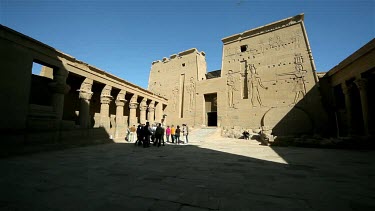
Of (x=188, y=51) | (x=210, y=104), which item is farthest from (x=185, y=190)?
(x=188, y=51)

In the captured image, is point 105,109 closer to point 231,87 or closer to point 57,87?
point 57,87

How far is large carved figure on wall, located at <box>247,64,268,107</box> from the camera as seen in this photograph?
1747cm

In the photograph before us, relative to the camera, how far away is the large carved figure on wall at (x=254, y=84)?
17.5m

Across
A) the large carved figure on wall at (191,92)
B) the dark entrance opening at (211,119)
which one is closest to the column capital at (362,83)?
the dark entrance opening at (211,119)

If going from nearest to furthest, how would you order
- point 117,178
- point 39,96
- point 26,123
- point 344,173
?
point 117,178
point 344,173
point 26,123
point 39,96

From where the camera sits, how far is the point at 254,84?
1780cm

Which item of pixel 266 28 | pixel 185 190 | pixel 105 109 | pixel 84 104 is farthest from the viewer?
pixel 266 28

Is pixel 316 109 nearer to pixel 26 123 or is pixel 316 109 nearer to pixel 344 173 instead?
pixel 344 173

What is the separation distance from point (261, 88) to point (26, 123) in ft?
58.2

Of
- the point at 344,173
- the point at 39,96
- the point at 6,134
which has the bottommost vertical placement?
the point at 344,173

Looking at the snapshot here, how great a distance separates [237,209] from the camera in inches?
81.4

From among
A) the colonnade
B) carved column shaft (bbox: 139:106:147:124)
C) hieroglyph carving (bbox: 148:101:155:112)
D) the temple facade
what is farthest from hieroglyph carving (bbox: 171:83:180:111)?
carved column shaft (bbox: 139:106:147:124)

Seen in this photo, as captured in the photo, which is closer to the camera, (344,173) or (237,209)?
(237,209)

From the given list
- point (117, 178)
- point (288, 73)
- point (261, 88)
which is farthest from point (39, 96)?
point (288, 73)
